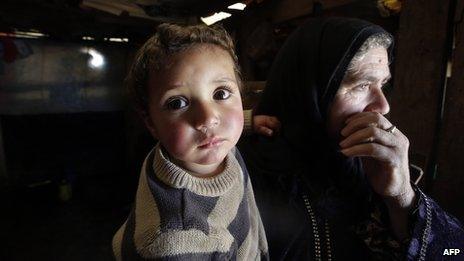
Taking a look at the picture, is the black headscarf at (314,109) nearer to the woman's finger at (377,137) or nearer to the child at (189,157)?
the woman's finger at (377,137)

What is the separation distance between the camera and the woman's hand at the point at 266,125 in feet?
5.34

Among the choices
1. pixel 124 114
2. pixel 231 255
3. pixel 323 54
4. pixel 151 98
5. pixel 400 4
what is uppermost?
pixel 400 4

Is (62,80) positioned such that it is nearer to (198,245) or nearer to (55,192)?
(55,192)

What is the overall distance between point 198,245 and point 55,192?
8387mm

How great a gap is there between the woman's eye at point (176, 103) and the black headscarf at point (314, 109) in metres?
0.67

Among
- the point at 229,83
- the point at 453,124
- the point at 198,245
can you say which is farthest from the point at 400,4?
the point at 198,245

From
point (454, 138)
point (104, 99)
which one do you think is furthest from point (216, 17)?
point (104, 99)

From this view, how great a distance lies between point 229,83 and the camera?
1139 millimetres

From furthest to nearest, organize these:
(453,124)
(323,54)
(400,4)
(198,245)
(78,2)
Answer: (78,2) → (400,4) → (453,124) → (323,54) → (198,245)

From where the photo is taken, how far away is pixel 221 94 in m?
1.14

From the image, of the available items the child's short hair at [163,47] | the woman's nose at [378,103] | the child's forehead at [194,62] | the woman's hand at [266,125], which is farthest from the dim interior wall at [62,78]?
the woman's nose at [378,103]

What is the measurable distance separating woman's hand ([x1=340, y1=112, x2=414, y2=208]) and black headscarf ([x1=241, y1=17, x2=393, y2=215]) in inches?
7.1

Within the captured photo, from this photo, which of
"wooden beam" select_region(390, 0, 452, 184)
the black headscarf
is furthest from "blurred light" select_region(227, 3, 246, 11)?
the black headscarf

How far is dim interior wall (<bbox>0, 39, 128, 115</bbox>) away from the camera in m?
7.59
